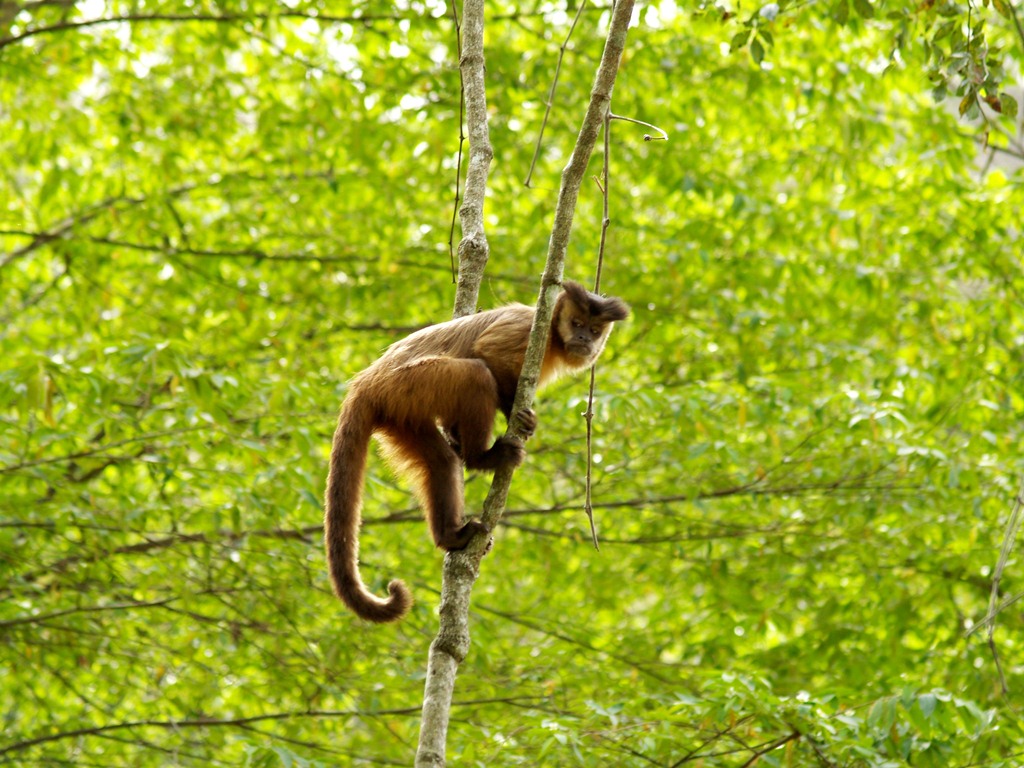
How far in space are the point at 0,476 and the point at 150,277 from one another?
2.66 metres

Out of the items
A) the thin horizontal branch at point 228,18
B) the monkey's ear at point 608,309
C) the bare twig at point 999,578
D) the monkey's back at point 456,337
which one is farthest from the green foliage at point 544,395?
the bare twig at point 999,578

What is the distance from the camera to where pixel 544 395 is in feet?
24.5

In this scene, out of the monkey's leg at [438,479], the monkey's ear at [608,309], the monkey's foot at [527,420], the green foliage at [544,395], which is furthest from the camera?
the green foliage at [544,395]

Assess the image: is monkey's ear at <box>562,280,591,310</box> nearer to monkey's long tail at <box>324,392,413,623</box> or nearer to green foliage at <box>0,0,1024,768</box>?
green foliage at <box>0,0,1024,768</box>

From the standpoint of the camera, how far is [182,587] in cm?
585

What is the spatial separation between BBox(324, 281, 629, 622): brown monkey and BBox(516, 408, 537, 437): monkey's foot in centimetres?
4

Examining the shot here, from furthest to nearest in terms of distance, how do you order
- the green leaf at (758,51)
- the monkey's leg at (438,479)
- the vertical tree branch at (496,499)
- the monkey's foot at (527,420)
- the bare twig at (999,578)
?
the green leaf at (758,51), the monkey's leg at (438,479), the monkey's foot at (527,420), the vertical tree branch at (496,499), the bare twig at (999,578)

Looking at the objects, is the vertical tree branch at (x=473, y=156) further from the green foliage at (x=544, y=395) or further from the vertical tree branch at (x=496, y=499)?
the green foliage at (x=544, y=395)

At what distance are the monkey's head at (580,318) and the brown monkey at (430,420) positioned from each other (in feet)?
1.54

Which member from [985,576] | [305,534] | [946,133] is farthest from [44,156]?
[985,576]

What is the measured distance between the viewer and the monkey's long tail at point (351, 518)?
3.78 meters

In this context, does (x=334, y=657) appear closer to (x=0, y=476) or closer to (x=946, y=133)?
(x=0, y=476)

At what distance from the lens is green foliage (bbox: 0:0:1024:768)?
6.16 metres

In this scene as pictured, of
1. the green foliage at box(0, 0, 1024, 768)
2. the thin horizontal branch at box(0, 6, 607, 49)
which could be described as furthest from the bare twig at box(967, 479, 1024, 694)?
the thin horizontal branch at box(0, 6, 607, 49)
